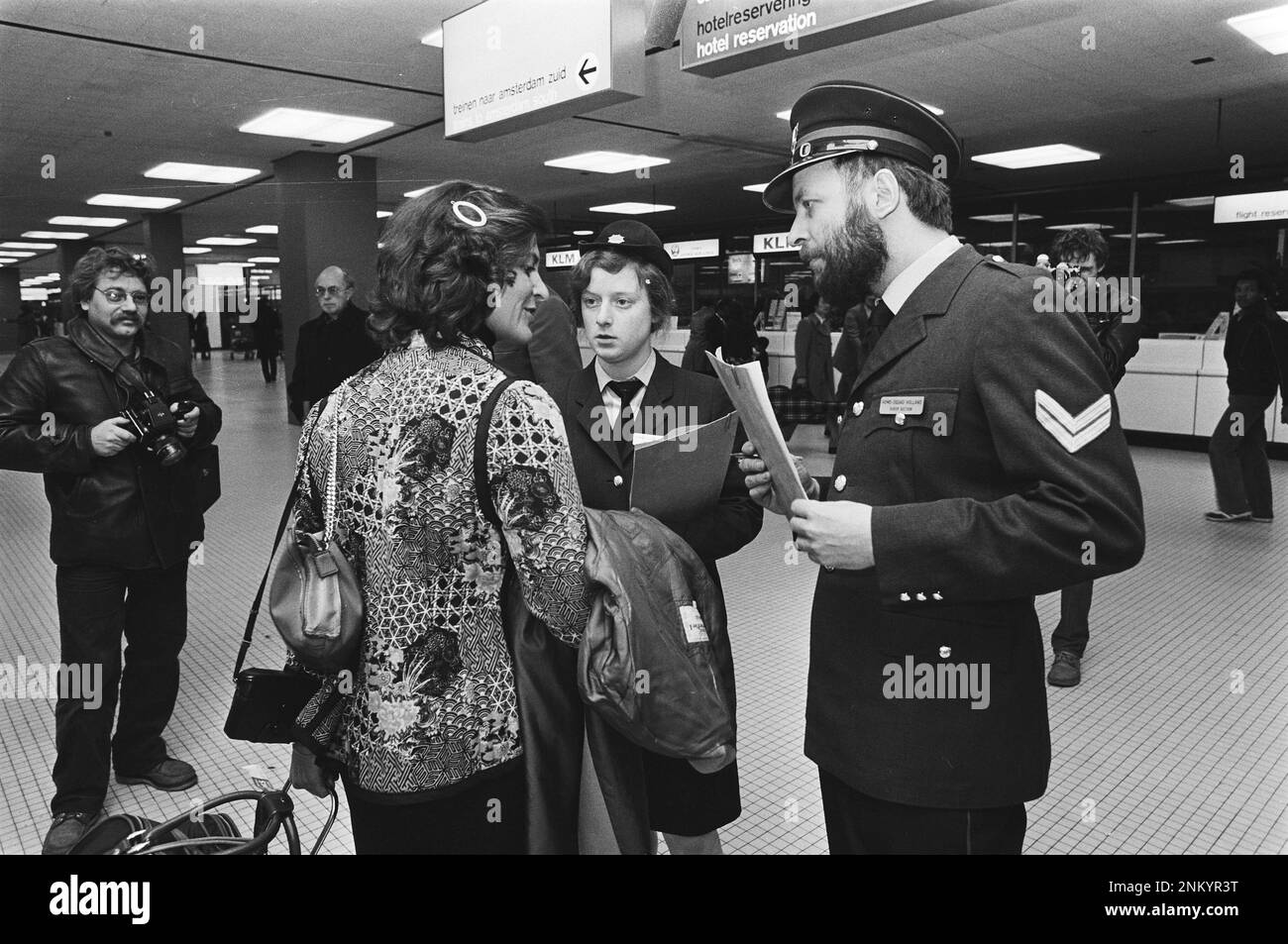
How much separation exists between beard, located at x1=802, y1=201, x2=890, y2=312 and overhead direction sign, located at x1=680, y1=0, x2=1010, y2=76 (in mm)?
1810

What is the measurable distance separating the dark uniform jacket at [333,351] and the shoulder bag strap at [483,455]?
4033 millimetres

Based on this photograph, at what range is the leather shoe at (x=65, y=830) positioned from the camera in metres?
2.38

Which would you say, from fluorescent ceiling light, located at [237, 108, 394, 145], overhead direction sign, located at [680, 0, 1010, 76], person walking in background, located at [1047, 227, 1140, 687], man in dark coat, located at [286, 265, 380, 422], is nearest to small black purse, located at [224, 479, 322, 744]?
overhead direction sign, located at [680, 0, 1010, 76]

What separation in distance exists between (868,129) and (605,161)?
1043 cm

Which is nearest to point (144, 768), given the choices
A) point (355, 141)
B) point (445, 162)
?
point (355, 141)

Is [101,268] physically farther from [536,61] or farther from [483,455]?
[536,61]

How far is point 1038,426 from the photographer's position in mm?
1068

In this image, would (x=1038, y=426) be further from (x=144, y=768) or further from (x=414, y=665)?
(x=144, y=768)

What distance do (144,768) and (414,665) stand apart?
6.58 feet

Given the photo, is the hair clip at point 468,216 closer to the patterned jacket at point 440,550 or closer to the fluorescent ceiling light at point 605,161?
the patterned jacket at point 440,550

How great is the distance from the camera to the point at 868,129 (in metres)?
1.28

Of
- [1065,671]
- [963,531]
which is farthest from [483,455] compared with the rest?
[1065,671]

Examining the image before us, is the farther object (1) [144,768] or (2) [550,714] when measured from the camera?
(1) [144,768]

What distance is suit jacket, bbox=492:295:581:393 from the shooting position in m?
2.54
